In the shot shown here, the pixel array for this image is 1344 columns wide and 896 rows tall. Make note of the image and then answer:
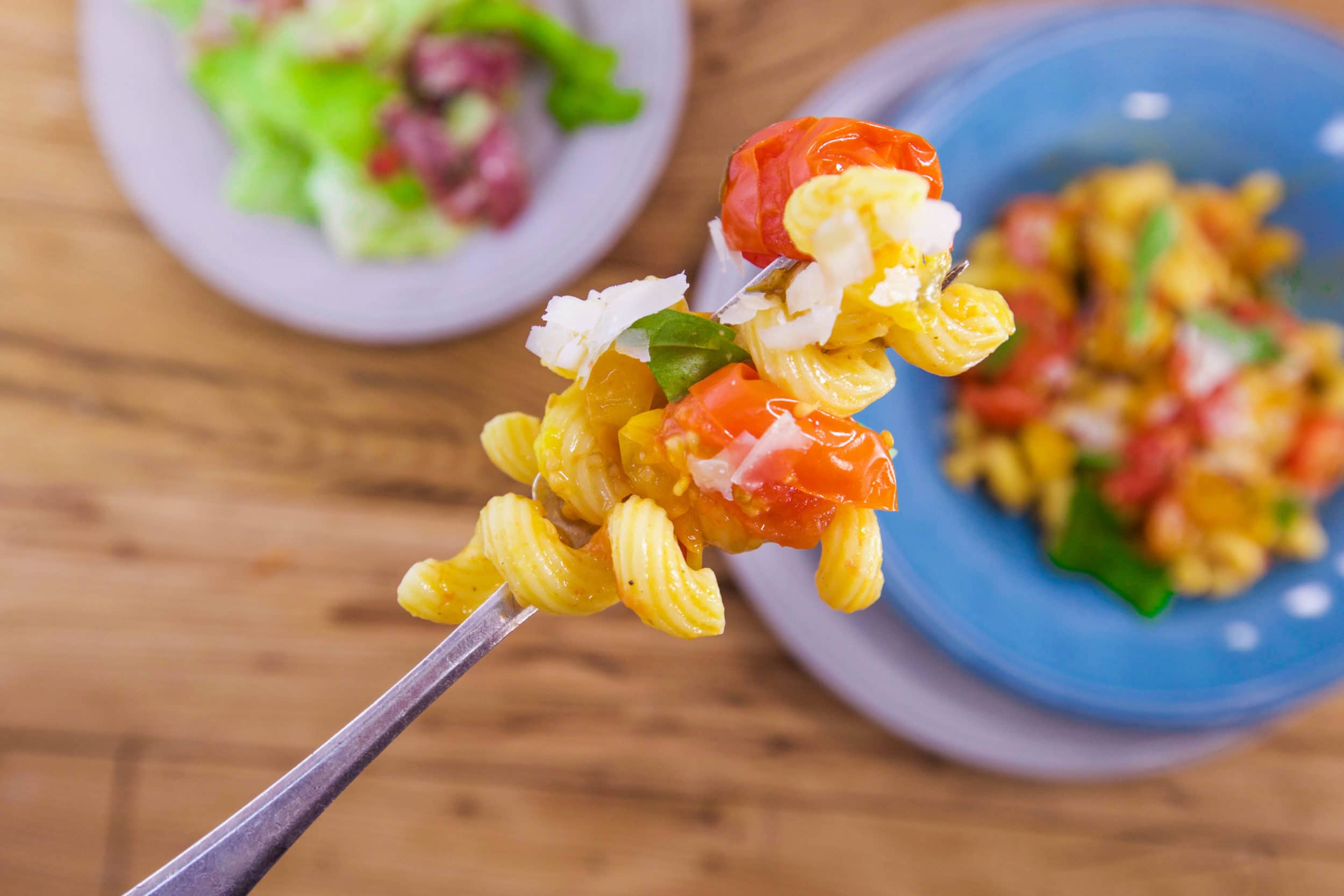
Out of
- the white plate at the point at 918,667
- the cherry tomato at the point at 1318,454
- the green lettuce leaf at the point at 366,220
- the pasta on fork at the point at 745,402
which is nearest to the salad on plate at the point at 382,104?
the green lettuce leaf at the point at 366,220

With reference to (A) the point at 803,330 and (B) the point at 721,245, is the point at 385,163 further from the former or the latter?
(A) the point at 803,330

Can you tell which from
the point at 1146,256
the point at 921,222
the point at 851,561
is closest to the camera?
the point at 921,222

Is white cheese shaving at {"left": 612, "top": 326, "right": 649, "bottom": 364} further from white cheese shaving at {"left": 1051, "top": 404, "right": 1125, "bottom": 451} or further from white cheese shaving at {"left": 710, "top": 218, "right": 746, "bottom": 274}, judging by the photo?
white cheese shaving at {"left": 1051, "top": 404, "right": 1125, "bottom": 451}

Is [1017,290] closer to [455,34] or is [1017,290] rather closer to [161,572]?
[455,34]

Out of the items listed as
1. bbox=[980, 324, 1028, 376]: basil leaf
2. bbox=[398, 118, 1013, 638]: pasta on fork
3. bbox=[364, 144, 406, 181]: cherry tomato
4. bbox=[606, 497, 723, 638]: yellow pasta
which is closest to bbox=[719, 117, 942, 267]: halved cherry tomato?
bbox=[398, 118, 1013, 638]: pasta on fork

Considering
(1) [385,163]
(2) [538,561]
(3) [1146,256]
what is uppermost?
(1) [385,163]

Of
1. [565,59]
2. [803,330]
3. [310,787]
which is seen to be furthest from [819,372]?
[565,59]

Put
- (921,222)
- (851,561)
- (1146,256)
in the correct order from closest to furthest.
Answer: (921,222)
(851,561)
(1146,256)
